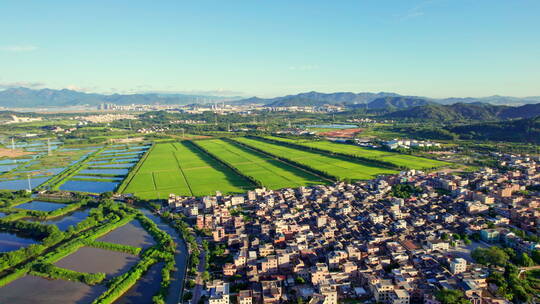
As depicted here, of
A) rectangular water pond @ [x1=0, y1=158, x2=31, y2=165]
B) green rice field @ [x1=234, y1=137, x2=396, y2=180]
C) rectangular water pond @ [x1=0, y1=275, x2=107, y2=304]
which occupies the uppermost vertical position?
green rice field @ [x1=234, y1=137, x2=396, y2=180]

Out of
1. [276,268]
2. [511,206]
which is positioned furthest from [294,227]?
[511,206]

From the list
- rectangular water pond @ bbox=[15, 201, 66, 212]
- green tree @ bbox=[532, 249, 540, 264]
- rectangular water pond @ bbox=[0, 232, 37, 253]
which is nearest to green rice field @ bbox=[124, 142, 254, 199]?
rectangular water pond @ bbox=[15, 201, 66, 212]

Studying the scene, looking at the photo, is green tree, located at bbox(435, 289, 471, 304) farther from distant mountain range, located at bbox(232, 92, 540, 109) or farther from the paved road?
distant mountain range, located at bbox(232, 92, 540, 109)

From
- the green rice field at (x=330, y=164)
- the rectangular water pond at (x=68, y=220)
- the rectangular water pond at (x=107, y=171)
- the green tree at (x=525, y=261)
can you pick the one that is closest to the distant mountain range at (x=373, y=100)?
the green rice field at (x=330, y=164)

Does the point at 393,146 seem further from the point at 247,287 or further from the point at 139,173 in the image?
the point at 247,287

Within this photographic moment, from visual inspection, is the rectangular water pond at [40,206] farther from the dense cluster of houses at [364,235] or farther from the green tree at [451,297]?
the green tree at [451,297]

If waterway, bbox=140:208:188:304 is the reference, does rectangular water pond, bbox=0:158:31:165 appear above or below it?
above
